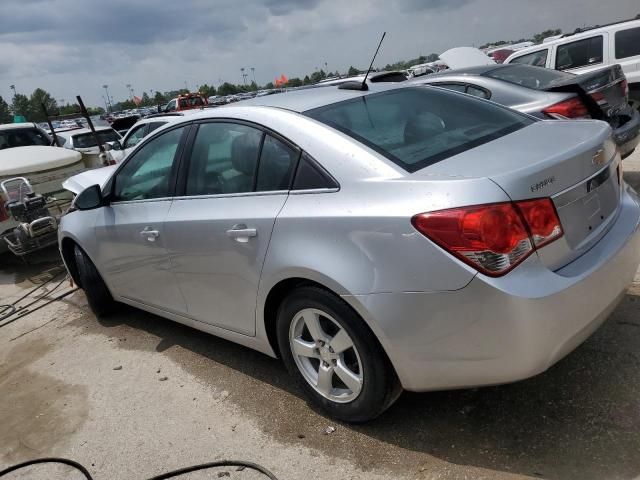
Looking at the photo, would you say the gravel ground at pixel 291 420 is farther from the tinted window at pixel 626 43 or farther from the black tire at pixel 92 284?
the tinted window at pixel 626 43

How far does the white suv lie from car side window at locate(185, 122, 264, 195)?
7336 mm

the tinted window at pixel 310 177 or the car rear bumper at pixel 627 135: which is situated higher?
the tinted window at pixel 310 177

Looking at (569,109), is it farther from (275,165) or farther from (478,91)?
(275,165)

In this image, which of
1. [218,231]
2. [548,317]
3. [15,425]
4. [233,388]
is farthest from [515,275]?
[15,425]

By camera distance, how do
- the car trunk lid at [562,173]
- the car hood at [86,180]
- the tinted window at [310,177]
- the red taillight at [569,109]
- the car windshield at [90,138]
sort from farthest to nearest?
the car windshield at [90,138] < the car hood at [86,180] < the red taillight at [569,109] < the tinted window at [310,177] < the car trunk lid at [562,173]

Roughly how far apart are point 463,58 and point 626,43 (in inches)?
100

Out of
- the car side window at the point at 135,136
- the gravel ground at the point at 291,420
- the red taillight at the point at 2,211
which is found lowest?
the gravel ground at the point at 291,420

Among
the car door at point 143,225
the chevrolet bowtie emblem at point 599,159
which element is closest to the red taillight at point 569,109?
the chevrolet bowtie emblem at point 599,159

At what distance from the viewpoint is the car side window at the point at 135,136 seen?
10.5 metres

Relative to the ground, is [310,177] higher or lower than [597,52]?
higher

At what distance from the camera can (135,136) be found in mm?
10727

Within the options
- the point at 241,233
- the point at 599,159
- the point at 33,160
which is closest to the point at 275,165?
the point at 241,233

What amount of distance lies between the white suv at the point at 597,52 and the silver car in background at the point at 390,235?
22.0ft

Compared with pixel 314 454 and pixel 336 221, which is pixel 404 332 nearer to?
pixel 336 221
